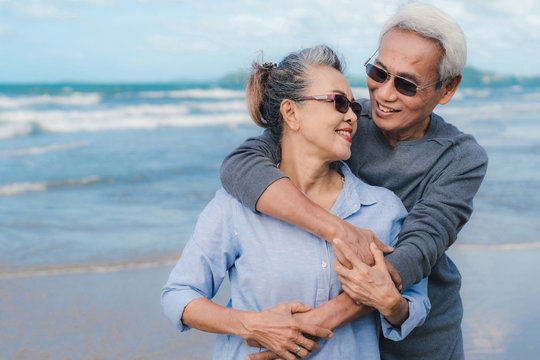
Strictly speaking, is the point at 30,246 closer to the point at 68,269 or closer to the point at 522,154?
the point at 68,269

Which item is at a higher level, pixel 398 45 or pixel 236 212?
pixel 398 45

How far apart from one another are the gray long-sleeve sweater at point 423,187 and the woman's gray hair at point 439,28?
317 millimetres

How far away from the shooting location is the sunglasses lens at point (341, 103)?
7.52 ft

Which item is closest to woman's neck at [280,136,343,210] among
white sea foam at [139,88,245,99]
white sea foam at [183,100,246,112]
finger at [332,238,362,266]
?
finger at [332,238,362,266]

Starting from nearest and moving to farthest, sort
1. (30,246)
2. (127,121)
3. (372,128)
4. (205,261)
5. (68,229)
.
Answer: (205,261)
(372,128)
(30,246)
(68,229)
(127,121)

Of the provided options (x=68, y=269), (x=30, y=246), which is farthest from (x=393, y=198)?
(x=30, y=246)

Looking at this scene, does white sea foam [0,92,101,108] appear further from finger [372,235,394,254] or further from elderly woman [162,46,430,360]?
finger [372,235,394,254]

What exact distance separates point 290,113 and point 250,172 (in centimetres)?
34

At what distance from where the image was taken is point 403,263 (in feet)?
6.86

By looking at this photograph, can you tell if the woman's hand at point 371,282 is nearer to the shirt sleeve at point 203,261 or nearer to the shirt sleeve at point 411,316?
the shirt sleeve at point 411,316

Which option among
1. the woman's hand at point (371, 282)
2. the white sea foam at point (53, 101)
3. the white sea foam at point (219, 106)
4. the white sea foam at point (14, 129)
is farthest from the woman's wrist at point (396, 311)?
the white sea foam at point (53, 101)

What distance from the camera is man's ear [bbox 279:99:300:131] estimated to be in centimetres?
237

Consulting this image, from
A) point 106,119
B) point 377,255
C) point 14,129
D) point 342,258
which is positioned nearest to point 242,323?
point 342,258

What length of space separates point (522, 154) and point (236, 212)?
11.8 metres
